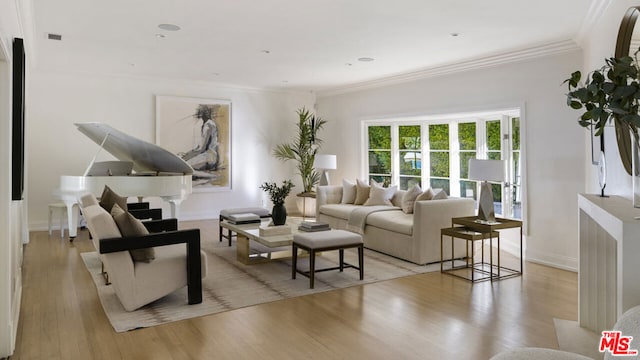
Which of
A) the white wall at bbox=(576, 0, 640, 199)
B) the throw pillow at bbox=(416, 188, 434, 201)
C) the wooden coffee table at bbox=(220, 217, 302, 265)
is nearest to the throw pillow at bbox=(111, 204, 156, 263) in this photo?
the wooden coffee table at bbox=(220, 217, 302, 265)

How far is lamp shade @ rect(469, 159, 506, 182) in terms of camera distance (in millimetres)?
→ 4719

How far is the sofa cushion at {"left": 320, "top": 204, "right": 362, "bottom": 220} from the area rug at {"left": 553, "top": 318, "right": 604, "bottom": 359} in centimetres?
350

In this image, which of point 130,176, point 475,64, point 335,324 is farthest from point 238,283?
point 475,64

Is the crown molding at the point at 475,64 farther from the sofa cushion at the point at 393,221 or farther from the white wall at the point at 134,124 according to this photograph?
the sofa cushion at the point at 393,221

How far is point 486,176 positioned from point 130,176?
4.07 metres

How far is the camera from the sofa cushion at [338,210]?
6340 mm

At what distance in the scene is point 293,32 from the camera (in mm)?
4715

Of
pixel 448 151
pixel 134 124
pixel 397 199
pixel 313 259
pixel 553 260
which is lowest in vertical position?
pixel 553 260

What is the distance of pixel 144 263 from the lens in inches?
140

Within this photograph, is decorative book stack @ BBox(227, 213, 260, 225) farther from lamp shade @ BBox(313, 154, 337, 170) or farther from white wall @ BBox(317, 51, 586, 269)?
white wall @ BBox(317, 51, 586, 269)

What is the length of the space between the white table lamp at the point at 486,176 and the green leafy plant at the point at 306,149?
4.29 metres

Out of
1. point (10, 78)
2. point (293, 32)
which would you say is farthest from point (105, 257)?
A: point (293, 32)

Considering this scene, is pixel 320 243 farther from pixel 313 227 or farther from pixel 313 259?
pixel 313 227

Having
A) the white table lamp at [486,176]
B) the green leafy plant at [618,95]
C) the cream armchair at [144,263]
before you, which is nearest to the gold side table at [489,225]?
the white table lamp at [486,176]
